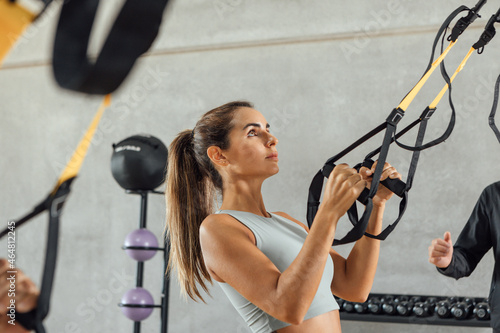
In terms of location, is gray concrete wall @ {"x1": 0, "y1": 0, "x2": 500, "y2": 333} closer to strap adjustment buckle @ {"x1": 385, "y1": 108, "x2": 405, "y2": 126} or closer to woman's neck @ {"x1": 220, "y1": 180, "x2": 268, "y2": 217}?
woman's neck @ {"x1": 220, "y1": 180, "x2": 268, "y2": 217}

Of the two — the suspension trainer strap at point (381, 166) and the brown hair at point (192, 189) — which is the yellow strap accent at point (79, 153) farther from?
the brown hair at point (192, 189)

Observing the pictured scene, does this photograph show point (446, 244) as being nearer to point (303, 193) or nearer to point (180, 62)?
point (303, 193)

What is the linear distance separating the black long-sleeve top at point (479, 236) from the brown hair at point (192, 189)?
0.96m

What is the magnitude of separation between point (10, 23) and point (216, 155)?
1.36m

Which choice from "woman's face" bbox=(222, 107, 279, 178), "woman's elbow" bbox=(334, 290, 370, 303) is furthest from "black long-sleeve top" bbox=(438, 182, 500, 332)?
"woman's face" bbox=(222, 107, 279, 178)

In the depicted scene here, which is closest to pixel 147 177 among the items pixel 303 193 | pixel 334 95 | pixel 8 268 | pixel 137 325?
pixel 137 325

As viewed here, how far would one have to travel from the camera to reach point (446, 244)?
198cm

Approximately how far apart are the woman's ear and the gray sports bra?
174mm

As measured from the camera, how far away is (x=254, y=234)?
4.78 ft

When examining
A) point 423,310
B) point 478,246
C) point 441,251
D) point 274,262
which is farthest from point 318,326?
point 423,310

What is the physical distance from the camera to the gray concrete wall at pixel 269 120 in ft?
13.6

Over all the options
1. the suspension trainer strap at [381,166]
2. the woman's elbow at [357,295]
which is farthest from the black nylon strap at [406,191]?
the woman's elbow at [357,295]

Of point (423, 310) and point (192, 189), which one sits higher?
point (192, 189)

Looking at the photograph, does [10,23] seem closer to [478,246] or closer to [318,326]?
[318,326]
